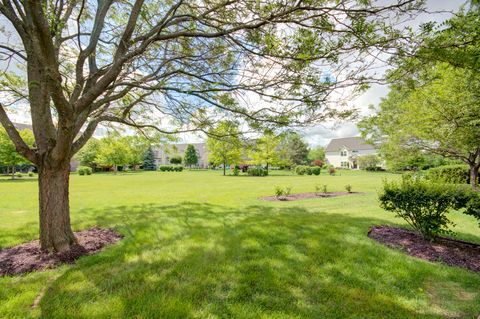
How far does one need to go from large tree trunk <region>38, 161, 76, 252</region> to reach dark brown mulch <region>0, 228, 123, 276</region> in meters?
0.21

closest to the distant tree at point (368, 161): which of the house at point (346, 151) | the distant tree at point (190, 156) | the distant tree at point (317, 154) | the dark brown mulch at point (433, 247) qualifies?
the house at point (346, 151)

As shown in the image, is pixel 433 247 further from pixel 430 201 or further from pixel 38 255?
pixel 38 255

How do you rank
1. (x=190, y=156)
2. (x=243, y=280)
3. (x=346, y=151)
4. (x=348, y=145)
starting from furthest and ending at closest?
(x=348, y=145)
(x=346, y=151)
(x=190, y=156)
(x=243, y=280)

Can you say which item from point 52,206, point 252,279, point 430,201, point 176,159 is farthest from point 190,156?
point 252,279

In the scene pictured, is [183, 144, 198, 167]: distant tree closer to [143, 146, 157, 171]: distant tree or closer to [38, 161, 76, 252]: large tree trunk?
[143, 146, 157, 171]: distant tree

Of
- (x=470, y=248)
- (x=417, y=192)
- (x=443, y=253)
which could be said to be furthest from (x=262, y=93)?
(x=470, y=248)

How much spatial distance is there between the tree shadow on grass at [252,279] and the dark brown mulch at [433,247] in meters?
0.41

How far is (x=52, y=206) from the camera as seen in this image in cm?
452

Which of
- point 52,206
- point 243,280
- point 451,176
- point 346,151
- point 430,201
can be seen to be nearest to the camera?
point 243,280

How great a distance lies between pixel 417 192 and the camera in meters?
5.27

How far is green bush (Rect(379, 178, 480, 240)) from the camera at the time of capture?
4734 millimetres

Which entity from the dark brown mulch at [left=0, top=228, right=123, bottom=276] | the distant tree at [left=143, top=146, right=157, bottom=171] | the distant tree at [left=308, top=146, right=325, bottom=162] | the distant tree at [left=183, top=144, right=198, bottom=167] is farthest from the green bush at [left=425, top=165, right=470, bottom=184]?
the distant tree at [left=308, top=146, right=325, bottom=162]

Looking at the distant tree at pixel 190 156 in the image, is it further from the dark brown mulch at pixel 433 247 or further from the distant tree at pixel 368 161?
the dark brown mulch at pixel 433 247

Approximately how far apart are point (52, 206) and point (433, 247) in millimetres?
7967
